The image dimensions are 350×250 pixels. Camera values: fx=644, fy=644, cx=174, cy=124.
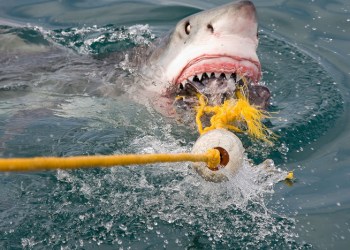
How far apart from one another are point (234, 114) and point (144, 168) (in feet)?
1.58

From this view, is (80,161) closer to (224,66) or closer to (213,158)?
(213,158)

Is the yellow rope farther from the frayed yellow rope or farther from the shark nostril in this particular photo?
the shark nostril

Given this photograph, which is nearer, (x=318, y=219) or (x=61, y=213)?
(x=61, y=213)

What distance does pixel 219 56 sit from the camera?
2.99 m

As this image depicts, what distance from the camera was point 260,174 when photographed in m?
2.98

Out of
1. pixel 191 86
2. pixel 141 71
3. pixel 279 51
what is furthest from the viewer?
pixel 279 51

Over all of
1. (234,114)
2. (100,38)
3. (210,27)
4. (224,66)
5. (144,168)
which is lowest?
(100,38)

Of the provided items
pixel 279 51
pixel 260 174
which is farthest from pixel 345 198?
pixel 279 51

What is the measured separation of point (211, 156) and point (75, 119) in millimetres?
1207

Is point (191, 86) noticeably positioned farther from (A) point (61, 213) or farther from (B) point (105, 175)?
(A) point (61, 213)

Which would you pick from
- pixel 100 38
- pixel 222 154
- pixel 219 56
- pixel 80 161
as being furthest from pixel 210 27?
pixel 100 38

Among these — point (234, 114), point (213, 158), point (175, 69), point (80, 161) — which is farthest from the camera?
point (175, 69)

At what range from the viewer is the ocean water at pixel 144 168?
260 centimetres

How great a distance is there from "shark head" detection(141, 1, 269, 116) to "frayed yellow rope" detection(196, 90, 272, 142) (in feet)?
0.24
